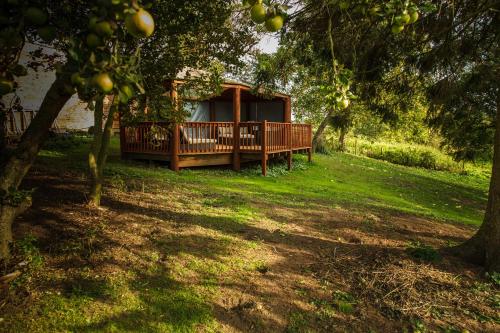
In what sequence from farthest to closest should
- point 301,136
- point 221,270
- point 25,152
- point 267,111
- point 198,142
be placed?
point 267,111
point 301,136
point 198,142
point 221,270
point 25,152

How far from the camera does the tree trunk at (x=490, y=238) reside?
5.00m

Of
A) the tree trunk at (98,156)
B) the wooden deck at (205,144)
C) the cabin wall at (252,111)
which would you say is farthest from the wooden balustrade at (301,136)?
the tree trunk at (98,156)

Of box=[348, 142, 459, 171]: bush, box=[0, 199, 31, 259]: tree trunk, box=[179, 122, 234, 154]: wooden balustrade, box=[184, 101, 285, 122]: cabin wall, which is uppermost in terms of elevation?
box=[184, 101, 285, 122]: cabin wall

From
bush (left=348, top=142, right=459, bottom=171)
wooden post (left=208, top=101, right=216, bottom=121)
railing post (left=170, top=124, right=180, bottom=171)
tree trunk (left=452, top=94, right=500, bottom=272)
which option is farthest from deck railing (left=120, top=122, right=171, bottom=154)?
bush (left=348, top=142, right=459, bottom=171)

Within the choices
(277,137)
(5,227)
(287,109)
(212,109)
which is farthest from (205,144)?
(5,227)

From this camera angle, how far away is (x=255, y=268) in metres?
4.41

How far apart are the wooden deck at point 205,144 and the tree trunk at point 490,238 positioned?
8530mm

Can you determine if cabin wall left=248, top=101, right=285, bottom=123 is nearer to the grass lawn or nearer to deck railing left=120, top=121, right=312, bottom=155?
deck railing left=120, top=121, right=312, bottom=155

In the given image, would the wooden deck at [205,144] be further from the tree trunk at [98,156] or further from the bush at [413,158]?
the bush at [413,158]

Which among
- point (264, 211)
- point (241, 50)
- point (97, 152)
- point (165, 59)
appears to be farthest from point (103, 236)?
point (241, 50)

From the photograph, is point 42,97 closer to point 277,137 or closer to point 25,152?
point 277,137

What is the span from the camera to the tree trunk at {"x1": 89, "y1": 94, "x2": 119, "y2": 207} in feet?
18.8

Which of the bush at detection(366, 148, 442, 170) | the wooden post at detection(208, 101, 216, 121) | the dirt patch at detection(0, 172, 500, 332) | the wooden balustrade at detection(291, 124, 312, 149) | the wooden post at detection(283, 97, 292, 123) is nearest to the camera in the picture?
the dirt patch at detection(0, 172, 500, 332)

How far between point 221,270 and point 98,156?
3.42 meters
